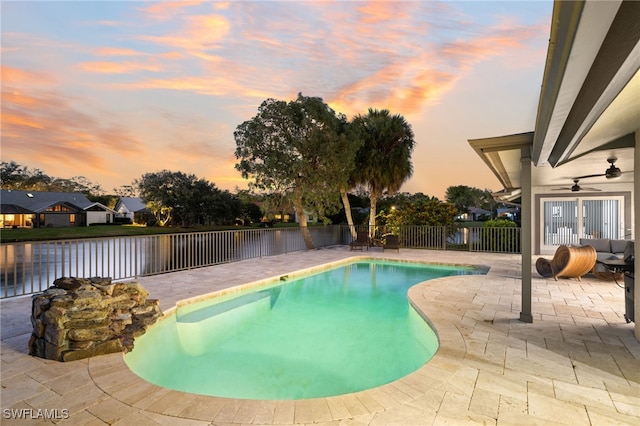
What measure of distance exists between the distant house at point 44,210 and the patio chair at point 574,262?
136 ft

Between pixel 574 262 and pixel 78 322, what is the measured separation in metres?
8.63

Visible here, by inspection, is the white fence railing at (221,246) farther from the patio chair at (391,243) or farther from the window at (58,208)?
the window at (58,208)

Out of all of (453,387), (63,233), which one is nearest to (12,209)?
(63,233)

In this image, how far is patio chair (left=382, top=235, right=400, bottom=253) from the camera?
1274 centimetres

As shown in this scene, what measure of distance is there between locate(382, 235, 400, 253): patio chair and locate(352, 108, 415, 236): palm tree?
263 centimetres

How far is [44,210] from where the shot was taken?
32562 millimetres

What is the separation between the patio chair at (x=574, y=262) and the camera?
683 centimetres

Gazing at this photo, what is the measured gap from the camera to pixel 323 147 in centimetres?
1272

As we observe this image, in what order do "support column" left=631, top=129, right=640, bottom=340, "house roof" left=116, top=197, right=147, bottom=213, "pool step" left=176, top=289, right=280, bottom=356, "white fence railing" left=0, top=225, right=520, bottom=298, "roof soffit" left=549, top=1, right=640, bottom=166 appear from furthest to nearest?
"house roof" left=116, top=197, right=147, bottom=213 → "white fence railing" left=0, top=225, right=520, bottom=298 → "pool step" left=176, top=289, right=280, bottom=356 → "support column" left=631, top=129, right=640, bottom=340 → "roof soffit" left=549, top=1, right=640, bottom=166

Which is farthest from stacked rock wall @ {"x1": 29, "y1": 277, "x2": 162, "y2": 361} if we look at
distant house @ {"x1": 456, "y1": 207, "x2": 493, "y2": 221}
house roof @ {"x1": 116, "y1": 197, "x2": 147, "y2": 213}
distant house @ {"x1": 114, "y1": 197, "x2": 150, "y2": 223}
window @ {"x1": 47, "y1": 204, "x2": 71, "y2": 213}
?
house roof @ {"x1": 116, "y1": 197, "x2": 147, "y2": 213}

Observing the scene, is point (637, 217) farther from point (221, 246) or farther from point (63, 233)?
point (63, 233)

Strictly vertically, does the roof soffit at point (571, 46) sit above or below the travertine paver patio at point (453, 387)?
above

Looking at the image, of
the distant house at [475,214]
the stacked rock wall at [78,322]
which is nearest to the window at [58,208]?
the stacked rock wall at [78,322]

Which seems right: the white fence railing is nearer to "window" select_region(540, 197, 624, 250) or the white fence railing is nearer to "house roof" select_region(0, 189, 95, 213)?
"window" select_region(540, 197, 624, 250)
